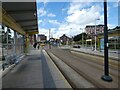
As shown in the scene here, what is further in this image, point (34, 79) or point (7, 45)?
point (7, 45)

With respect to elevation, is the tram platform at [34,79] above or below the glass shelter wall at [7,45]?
below

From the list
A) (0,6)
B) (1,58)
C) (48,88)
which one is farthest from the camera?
(1,58)

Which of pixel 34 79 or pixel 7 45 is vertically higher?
pixel 7 45

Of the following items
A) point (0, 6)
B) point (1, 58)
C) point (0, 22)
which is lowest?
point (1, 58)

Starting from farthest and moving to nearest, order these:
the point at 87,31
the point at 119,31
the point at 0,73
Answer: the point at 87,31, the point at 119,31, the point at 0,73

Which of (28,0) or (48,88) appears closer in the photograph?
(48,88)

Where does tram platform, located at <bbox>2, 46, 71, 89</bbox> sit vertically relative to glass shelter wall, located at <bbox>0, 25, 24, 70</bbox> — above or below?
below

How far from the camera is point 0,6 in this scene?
1104cm

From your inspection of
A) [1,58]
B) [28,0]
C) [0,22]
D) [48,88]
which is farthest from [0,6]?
[48,88]

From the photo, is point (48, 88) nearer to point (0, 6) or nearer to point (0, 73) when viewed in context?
point (0, 73)

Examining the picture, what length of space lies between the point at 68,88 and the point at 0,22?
6.27m

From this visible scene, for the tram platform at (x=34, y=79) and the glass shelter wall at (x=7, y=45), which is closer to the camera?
the tram platform at (x=34, y=79)

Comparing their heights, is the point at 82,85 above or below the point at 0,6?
below

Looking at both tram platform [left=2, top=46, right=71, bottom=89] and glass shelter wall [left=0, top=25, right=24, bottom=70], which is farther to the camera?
glass shelter wall [left=0, top=25, right=24, bottom=70]
